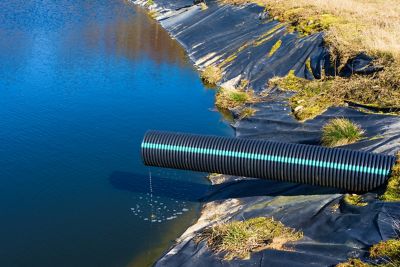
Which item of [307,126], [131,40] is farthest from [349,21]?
[131,40]

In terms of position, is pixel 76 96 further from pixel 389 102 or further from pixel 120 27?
pixel 120 27

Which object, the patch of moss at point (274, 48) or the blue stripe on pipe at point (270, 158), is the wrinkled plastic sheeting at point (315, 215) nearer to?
the blue stripe on pipe at point (270, 158)

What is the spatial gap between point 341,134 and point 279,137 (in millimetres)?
2760

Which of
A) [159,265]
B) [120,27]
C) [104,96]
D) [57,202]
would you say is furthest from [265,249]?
[120,27]

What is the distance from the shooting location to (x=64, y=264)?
10711 mm

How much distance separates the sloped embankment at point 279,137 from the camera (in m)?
8.81

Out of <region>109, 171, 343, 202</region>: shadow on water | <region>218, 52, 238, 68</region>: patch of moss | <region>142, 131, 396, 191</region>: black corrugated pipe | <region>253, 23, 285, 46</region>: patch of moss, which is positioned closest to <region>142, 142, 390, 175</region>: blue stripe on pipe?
<region>142, 131, 396, 191</region>: black corrugated pipe

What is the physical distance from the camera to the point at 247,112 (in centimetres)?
1808

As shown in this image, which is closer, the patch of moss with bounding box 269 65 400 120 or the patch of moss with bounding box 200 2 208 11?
the patch of moss with bounding box 269 65 400 120

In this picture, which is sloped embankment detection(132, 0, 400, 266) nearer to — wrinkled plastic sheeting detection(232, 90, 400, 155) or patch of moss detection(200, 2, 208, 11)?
wrinkled plastic sheeting detection(232, 90, 400, 155)

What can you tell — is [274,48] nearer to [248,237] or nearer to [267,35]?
[267,35]

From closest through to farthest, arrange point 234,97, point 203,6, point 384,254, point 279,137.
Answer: point 384,254 < point 279,137 < point 234,97 < point 203,6

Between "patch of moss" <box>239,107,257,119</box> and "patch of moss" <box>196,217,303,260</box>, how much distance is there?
326 inches

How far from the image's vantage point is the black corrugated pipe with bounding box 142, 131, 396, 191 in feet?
33.9
